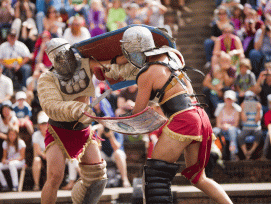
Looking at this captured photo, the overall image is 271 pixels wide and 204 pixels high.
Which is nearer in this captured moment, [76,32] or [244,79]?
[244,79]

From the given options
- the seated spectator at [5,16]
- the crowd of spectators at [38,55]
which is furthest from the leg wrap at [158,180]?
the seated spectator at [5,16]

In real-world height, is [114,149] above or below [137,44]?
below

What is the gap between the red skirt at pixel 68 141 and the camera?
559 centimetres

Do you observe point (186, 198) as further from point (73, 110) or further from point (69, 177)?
point (73, 110)

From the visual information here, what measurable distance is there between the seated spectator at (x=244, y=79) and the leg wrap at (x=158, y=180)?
463cm

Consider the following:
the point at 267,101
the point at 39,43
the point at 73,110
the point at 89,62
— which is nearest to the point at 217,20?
the point at 267,101

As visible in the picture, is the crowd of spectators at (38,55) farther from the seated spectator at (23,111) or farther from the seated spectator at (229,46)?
the seated spectator at (229,46)

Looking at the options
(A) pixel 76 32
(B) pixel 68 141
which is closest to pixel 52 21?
(A) pixel 76 32

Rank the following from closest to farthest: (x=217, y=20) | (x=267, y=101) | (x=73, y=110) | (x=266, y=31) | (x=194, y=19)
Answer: (x=73, y=110) → (x=267, y=101) → (x=266, y=31) → (x=217, y=20) → (x=194, y=19)

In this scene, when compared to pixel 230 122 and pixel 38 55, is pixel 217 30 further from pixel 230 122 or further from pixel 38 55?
pixel 38 55

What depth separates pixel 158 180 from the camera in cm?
473

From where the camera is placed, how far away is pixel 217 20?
10938 millimetres

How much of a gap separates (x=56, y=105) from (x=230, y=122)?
13.4 ft

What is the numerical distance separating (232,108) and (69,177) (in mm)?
2950
